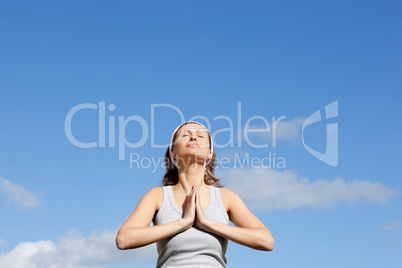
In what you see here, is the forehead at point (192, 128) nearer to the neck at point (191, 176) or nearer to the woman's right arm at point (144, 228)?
the neck at point (191, 176)

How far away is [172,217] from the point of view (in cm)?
481

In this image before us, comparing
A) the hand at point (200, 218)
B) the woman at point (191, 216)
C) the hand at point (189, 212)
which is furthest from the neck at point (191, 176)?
the hand at point (200, 218)

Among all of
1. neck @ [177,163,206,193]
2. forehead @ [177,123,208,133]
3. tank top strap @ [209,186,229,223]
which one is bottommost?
tank top strap @ [209,186,229,223]

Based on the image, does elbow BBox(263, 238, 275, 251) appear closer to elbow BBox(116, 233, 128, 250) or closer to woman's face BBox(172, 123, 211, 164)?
woman's face BBox(172, 123, 211, 164)

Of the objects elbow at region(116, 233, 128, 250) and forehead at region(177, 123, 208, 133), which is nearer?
elbow at region(116, 233, 128, 250)

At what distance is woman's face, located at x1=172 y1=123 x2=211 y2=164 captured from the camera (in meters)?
5.05

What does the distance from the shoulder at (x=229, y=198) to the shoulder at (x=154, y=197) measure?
654 mm

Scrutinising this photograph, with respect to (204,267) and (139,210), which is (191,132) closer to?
(139,210)

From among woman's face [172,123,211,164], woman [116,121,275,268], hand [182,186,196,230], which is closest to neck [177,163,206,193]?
woman [116,121,275,268]

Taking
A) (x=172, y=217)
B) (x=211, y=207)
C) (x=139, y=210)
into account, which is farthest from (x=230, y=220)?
(x=139, y=210)

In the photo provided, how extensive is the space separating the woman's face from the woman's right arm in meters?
0.48

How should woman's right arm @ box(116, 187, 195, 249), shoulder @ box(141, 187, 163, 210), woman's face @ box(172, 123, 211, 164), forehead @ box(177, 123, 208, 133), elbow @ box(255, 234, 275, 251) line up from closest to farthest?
woman's right arm @ box(116, 187, 195, 249), elbow @ box(255, 234, 275, 251), shoulder @ box(141, 187, 163, 210), woman's face @ box(172, 123, 211, 164), forehead @ box(177, 123, 208, 133)

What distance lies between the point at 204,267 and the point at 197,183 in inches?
36.5

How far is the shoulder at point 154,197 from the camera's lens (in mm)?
4898
